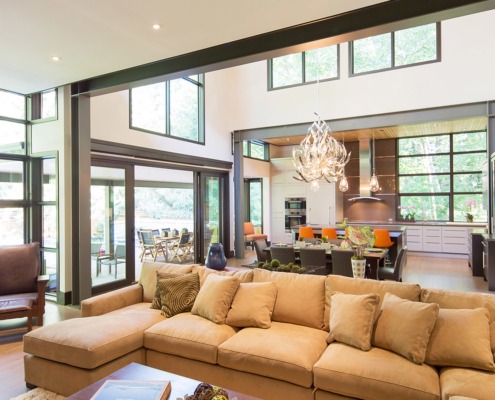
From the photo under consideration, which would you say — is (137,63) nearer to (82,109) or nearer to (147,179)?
(82,109)

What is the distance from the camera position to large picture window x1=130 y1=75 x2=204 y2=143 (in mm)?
6422

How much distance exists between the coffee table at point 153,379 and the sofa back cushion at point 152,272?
1426mm

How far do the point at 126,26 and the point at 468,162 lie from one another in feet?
30.8

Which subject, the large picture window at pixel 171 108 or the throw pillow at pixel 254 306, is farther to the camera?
the large picture window at pixel 171 108

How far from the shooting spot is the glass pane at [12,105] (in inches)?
199

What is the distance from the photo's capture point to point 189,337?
2682mm

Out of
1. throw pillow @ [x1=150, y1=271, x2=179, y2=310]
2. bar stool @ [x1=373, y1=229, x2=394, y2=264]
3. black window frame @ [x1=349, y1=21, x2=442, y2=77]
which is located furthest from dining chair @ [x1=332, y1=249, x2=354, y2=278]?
black window frame @ [x1=349, y1=21, x2=442, y2=77]

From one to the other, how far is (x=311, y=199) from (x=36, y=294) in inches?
302

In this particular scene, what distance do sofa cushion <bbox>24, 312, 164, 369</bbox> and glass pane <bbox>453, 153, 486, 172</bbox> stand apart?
31.0ft

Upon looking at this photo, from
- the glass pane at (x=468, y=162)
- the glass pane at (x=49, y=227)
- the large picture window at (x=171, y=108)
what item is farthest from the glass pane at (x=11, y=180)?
the glass pane at (x=468, y=162)

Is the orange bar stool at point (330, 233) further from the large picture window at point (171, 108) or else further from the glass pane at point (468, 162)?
the glass pane at point (468, 162)

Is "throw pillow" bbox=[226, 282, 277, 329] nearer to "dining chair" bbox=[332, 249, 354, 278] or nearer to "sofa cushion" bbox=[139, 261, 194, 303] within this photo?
"sofa cushion" bbox=[139, 261, 194, 303]

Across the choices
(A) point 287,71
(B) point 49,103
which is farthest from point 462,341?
(A) point 287,71

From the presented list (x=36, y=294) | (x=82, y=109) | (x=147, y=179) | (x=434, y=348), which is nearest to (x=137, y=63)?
(x=82, y=109)
